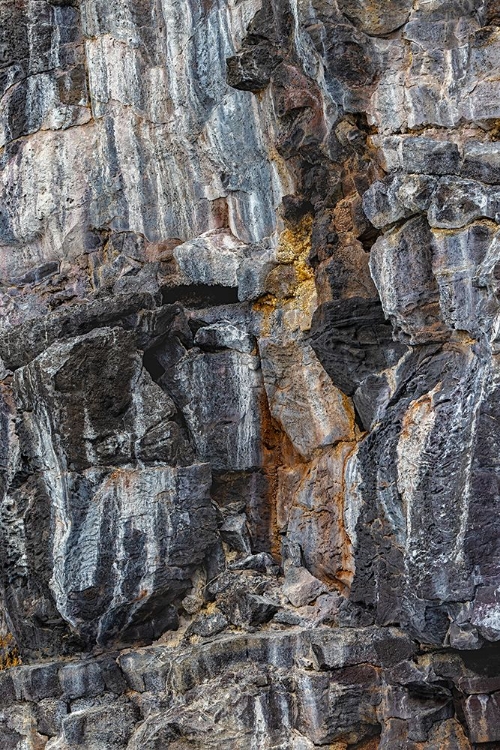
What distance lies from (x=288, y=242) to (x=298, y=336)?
821 mm

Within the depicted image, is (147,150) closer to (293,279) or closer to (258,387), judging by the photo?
(293,279)

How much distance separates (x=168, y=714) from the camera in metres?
10.6

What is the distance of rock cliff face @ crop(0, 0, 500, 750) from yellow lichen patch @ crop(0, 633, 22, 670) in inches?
1.0

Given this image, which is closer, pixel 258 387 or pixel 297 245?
pixel 297 245

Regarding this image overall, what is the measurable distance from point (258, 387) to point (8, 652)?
3.20 metres

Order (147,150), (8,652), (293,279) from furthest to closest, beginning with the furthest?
(147,150) → (8,652) → (293,279)

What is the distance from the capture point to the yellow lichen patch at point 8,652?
11938 mm

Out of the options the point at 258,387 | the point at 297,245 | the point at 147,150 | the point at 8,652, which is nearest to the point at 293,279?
the point at 297,245

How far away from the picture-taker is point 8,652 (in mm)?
12008

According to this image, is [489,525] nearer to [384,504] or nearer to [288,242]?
[384,504]

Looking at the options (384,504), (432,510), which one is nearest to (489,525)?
(432,510)

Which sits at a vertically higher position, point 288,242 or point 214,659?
A: point 288,242

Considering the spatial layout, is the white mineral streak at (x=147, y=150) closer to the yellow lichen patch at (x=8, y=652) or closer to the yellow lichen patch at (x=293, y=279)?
the yellow lichen patch at (x=293, y=279)

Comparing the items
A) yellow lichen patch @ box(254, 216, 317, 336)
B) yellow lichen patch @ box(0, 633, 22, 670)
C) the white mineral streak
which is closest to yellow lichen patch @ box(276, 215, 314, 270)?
yellow lichen patch @ box(254, 216, 317, 336)
